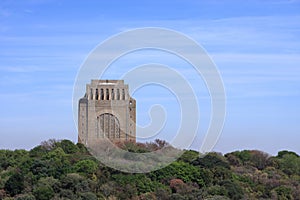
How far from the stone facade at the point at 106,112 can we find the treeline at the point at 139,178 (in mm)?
5502

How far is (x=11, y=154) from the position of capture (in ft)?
134

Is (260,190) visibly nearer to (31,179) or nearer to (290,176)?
(290,176)

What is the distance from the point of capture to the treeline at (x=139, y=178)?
1213 inches

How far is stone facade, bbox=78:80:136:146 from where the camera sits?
151 feet

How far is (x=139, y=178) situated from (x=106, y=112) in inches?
597

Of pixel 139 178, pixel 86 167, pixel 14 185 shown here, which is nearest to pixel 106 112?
pixel 86 167

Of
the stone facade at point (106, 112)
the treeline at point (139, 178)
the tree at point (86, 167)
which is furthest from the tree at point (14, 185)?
the stone facade at point (106, 112)

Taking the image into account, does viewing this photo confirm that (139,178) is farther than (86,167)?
No

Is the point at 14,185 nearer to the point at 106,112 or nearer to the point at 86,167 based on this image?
the point at 86,167

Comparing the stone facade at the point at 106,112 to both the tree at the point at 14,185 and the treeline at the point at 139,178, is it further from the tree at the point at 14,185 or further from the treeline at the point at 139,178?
the tree at the point at 14,185

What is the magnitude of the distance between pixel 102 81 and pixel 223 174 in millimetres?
15457

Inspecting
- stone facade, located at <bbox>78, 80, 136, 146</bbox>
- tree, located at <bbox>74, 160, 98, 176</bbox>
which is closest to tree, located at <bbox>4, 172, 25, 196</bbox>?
tree, located at <bbox>74, 160, 98, 176</bbox>

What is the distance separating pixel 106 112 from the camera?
158 feet

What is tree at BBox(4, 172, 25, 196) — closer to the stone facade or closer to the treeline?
the treeline
